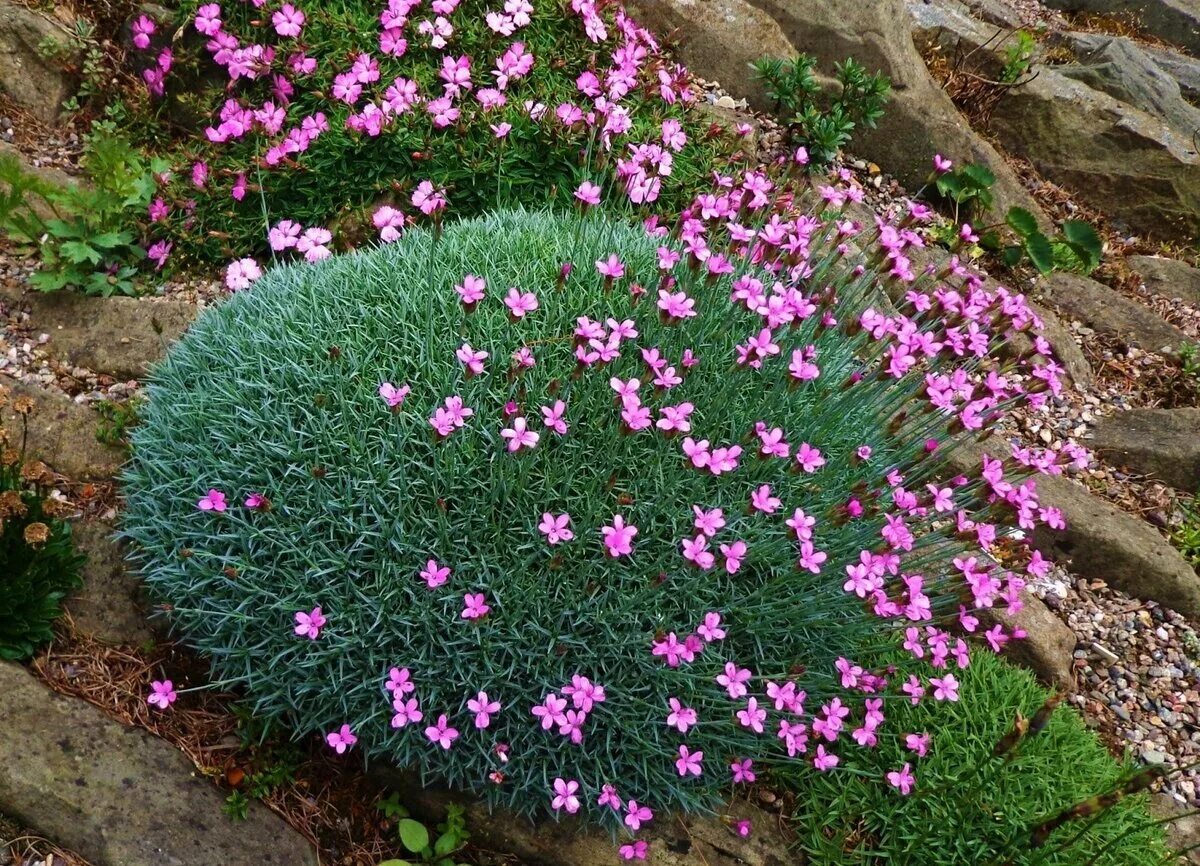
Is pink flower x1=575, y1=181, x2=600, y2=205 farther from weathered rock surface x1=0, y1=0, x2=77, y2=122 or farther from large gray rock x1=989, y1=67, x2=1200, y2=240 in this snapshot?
large gray rock x1=989, y1=67, x2=1200, y2=240

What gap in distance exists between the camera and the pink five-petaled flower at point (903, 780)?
2791 millimetres

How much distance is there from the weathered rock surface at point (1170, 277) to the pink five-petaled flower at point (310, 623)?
5.97 m

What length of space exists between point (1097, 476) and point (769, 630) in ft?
9.25

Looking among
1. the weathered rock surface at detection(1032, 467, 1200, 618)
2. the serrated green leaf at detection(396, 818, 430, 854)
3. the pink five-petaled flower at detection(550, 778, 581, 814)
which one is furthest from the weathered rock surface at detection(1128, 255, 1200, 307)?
the serrated green leaf at detection(396, 818, 430, 854)

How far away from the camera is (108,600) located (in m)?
3.04

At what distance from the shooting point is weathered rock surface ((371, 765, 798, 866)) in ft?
9.20

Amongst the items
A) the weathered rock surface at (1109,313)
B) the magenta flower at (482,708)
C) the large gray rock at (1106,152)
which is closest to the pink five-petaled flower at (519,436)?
the magenta flower at (482,708)

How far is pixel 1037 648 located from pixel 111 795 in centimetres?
325

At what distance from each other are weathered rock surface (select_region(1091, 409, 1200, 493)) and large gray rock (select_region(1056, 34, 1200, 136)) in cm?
351

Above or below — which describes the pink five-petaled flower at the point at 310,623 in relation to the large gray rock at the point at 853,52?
below

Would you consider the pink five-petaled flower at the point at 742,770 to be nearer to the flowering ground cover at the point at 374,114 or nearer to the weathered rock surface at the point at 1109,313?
the flowering ground cover at the point at 374,114

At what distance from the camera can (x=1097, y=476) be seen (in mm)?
4688

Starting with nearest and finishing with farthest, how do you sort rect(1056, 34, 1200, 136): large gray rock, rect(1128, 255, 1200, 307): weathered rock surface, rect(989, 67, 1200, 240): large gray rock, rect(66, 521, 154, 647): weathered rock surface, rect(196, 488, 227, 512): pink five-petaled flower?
rect(196, 488, 227, 512): pink five-petaled flower → rect(66, 521, 154, 647): weathered rock surface → rect(1128, 255, 1200, 307): weathered rock surface → rect(989, 67, 1200, 240): large gray rock → rect(1056, 34, 1200, 136): large gray rock

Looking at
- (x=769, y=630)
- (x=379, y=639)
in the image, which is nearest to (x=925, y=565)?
(x=769, y=630)
